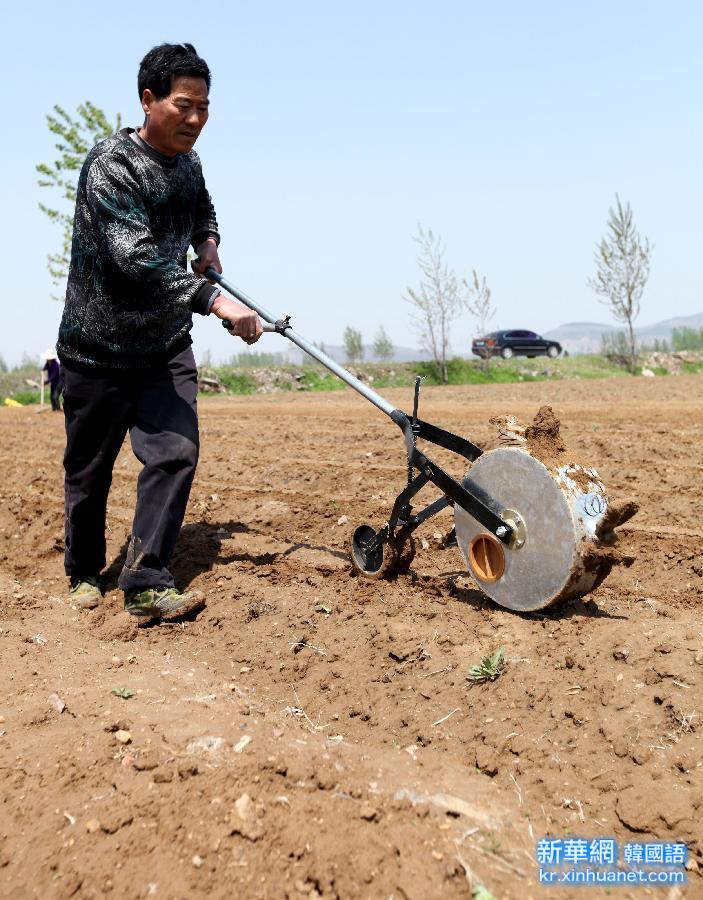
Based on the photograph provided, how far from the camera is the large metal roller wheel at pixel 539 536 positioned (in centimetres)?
337

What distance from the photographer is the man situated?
→ 3.79m

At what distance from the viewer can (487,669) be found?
10.4 ft

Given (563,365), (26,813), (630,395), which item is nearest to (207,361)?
(563,365)

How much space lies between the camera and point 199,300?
12.6 ft

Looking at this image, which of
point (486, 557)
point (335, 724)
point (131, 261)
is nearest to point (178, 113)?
point (131, 261)

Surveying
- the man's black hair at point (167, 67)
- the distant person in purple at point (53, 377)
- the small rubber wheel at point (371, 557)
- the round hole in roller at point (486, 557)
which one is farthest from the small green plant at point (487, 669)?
the distant person in purple at point (53, 377)

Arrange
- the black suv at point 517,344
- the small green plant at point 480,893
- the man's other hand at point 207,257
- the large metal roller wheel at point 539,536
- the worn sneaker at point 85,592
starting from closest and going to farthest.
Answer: the small green plant at point 480,893
the large metal roller wheel at point 539,536
the worn sneaker at point 85,592
the man's other hand at point 207,257
the black suv at point 517,344

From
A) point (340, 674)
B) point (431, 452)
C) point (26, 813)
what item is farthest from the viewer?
point (431, 452)

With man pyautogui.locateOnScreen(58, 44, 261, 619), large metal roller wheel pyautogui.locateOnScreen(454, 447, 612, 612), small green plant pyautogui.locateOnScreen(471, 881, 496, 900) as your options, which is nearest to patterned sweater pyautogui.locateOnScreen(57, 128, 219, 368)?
man pyautogui.locateOnScreen(58, 44, 261, 619)

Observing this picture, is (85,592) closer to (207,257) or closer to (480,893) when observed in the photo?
(207,257)

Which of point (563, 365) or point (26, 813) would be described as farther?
point (563, 365)

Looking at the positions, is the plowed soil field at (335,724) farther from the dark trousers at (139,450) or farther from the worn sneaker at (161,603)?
the dark trousers at (139,450)

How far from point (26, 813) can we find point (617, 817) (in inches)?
66.1

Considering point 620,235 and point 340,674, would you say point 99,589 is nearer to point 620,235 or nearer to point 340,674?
point 340,674
